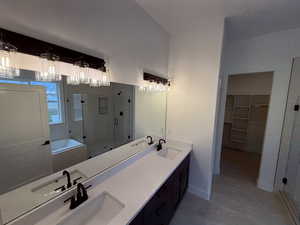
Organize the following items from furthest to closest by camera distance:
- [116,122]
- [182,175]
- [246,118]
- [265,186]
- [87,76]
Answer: [246,118], [265,186], [182,175], [116,122], [87,76]

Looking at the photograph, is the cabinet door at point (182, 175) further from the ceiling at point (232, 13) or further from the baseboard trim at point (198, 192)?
the ceiling at point (232, 13)

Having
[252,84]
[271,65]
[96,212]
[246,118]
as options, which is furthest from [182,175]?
[252,84]

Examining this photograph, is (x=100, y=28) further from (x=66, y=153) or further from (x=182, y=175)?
(x=182, y=175)

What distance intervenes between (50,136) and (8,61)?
499mm

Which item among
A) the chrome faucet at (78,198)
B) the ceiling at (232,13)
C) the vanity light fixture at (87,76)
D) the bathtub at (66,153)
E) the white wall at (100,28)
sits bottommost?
the chrome faucet at (78,198)

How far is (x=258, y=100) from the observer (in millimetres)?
4078

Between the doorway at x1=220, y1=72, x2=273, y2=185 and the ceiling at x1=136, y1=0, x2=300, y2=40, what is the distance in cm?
226

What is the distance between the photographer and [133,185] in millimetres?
1254

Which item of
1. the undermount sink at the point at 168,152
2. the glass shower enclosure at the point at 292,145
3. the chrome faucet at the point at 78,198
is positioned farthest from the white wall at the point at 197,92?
the chrome faucet at the point at 78,198

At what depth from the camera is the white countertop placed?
0.91 meters

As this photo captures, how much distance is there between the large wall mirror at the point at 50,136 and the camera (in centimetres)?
77

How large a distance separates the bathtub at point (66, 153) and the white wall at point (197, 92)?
1660mm

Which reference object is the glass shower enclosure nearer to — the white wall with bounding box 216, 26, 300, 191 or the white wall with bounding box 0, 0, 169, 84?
the white wall with bounding box 216, 26, 300, 191

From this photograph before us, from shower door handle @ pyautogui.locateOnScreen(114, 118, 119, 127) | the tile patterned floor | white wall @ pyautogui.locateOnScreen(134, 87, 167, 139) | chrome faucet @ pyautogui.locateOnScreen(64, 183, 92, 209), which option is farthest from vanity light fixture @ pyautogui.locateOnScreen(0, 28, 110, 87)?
the tile patterned floor
